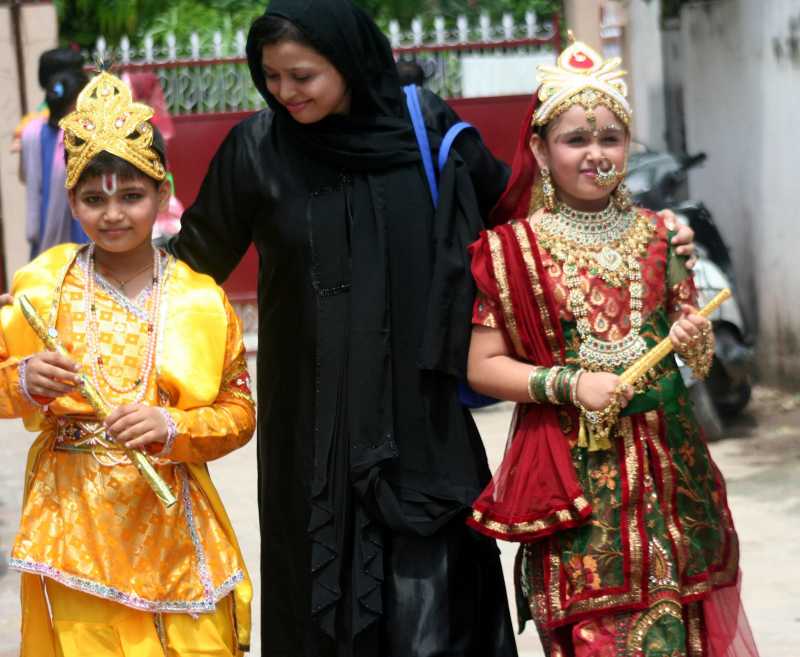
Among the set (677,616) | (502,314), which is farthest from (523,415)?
(677,616)

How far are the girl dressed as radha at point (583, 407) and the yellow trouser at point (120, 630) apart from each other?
65 centimetres

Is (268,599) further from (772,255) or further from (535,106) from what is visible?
(772,255)

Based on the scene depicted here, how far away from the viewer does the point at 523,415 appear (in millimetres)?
3656

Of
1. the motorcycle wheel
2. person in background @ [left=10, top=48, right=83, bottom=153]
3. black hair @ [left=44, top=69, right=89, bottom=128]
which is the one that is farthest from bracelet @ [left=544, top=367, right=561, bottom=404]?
person in background @ [left=10, top=48, right=83, bottom=153]

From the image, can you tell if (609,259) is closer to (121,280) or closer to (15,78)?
(121,280)

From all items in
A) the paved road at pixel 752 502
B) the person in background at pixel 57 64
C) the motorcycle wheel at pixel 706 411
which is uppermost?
the person in background at pixel 57 64

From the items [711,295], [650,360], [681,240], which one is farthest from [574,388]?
[711,295]

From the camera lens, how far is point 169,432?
11.1ft

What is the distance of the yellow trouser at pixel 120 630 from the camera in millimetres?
3520

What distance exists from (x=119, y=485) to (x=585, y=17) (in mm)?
8810

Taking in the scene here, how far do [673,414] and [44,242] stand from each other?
18.2 ft

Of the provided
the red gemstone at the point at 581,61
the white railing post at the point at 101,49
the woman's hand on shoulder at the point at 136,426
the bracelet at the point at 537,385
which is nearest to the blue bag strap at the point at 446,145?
Result: the red gemstone at the point at 581,61

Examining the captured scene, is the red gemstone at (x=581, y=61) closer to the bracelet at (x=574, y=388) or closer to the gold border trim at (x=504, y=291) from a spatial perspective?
the gold border trim at (x=504, y=291)

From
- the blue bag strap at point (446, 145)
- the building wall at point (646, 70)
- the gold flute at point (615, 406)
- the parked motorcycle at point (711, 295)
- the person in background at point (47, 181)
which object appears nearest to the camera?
the gold flute at point (615, 406)
